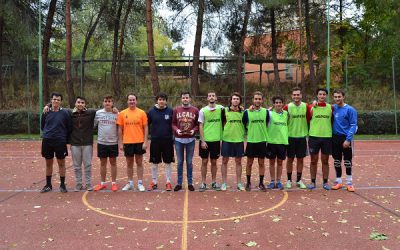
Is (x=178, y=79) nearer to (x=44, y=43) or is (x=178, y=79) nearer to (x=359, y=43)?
(x=44, y=43)

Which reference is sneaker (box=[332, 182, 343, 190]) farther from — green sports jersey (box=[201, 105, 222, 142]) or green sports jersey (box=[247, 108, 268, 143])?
green sports jersey (box=[201, 105, 222, 142])

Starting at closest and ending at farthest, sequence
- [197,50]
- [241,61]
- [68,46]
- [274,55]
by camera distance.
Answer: [68,46] → [197,50] → [241,61] → [274,55]

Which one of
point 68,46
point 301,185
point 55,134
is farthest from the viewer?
point 68,46

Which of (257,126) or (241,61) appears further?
(241,61)

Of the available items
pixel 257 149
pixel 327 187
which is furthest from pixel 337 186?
pixel 257 149

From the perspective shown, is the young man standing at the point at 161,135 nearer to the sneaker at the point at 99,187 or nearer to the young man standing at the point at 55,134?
the sneaker at the point at 99,187

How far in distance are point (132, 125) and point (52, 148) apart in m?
1.54

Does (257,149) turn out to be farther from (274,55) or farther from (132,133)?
(274,55)

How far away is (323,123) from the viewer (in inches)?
291

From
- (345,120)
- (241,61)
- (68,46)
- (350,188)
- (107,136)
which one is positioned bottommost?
(350,188)

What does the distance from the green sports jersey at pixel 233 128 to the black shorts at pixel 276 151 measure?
563 millimetres

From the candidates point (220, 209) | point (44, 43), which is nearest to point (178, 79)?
point (44, 43)

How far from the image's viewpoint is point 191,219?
557 cm

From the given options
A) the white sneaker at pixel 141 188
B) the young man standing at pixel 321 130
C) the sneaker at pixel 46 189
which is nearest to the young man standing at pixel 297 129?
the young man standing at pixel 321 130
